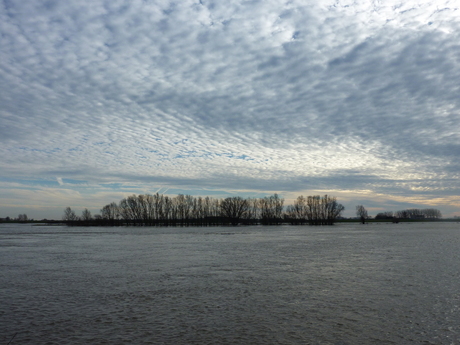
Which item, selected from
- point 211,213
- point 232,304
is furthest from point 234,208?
point 232,304

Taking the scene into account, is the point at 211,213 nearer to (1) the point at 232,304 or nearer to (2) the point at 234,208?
(2) the point at 234,208

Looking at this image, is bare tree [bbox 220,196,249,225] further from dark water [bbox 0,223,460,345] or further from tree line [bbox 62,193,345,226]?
dark water [bbox 0,223,460,345]

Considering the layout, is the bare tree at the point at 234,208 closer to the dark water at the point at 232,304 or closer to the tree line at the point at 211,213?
the tree line at the point at 211,213

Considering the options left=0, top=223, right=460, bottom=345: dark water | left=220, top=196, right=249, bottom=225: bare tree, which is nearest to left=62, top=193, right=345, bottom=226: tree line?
left=220, top=196, right=249, bottom=225: bare tree

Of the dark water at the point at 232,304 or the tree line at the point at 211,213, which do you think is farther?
the tree line at the point at 211,213

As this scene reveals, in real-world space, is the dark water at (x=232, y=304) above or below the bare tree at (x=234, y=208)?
below

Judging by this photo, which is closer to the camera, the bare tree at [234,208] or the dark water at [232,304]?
the dark water at [232,304]

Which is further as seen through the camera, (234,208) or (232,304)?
(234,208)

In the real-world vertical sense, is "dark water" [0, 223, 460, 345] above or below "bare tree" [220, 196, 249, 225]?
below

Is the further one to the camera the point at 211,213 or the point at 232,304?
the point at 211,213

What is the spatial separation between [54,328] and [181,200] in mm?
164613

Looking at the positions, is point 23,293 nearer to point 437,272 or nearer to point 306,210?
point 437,272

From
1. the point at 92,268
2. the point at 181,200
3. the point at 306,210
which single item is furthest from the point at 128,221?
the point at 92,268

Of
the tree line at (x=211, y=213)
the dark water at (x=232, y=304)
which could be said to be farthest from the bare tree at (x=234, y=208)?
the dark water at (x=232, y=304)
